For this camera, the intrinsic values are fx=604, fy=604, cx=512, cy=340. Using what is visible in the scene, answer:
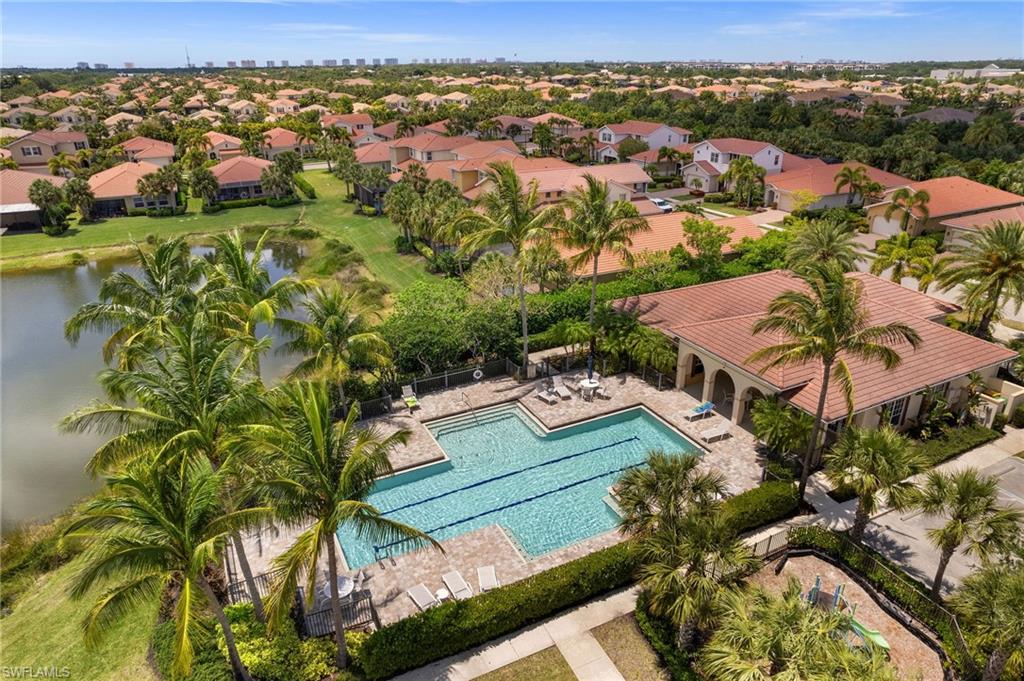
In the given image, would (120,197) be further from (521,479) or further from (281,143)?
(521,479)

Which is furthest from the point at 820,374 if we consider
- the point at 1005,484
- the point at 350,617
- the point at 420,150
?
the point at 420,150

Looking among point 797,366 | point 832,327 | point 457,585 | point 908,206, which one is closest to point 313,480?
point 457,585

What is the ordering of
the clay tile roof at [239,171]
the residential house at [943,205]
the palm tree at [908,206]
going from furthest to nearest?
the clay tile roof at [239,171], the residential house at [943,205], the palm tree at [908,206]

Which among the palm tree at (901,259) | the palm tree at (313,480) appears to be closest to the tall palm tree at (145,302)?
the palm tree at (313,480)

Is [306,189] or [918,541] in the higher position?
[306,189]

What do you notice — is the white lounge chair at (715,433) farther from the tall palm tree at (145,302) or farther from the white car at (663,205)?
the white car at (663,205)

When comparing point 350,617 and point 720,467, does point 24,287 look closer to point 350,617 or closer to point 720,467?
point 350,617

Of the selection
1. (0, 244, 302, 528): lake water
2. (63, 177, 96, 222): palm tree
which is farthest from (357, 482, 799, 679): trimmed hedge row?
(63, 177, 96, 222): palm tree
